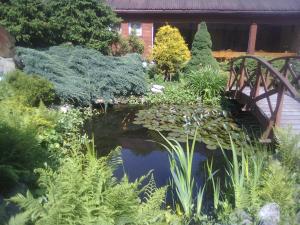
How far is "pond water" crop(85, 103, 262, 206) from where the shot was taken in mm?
5414

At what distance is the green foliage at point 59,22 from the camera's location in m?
8.98

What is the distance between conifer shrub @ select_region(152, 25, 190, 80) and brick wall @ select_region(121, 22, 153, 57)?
86.9 inches

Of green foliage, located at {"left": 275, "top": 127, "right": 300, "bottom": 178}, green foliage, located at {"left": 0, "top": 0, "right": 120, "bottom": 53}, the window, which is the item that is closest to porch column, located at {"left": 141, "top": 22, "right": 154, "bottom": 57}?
the window

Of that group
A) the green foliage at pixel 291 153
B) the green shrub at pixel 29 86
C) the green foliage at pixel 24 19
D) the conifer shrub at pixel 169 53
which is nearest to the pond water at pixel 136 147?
the green shrub at pixel 29 86

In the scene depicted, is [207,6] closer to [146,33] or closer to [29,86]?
[146,33]

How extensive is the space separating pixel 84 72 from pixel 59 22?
7.23ft

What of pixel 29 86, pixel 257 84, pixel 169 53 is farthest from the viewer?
pixel 169 53

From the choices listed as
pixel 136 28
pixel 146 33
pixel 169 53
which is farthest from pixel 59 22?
pixel 146 33

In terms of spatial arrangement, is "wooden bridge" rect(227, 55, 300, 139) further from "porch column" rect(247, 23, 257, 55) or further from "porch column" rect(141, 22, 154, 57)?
"porch column" rect(141, 22, 154, 57)

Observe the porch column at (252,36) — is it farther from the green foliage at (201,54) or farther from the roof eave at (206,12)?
the green foliage at (201,54)

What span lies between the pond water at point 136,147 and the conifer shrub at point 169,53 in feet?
9.81

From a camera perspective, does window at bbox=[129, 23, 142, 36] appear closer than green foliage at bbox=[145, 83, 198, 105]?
No

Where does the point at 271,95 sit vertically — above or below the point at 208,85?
above

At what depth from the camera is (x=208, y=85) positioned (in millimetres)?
9875
